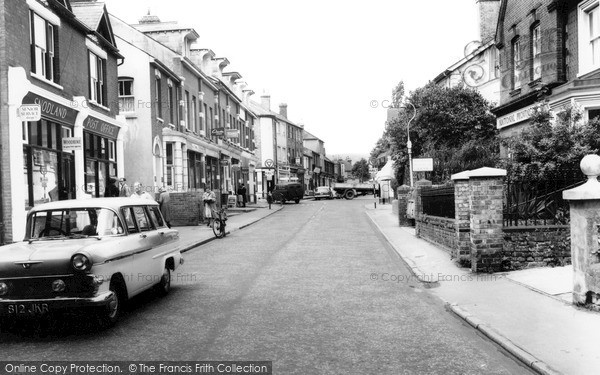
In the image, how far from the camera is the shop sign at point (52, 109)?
14658mm

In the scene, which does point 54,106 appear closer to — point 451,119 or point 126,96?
point 126,96

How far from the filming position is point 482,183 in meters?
10.1

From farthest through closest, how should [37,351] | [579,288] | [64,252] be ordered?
[579,288] → [64,252] → [37,351]

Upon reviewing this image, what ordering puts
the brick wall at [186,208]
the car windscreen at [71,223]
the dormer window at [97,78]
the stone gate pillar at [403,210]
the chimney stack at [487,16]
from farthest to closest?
the chimney stack at [487,16], the brick wall at [186,208], the stone gate pillar at [403,210], the dormer window at [97,78], the car windscreen at [71,223]

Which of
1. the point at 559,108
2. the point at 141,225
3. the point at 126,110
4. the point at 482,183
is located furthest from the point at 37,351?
the point at 126,110

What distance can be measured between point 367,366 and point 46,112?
44.8 ft

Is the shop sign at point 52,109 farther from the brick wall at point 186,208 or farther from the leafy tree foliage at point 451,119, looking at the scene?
the leafy tree foliage at point 451,119

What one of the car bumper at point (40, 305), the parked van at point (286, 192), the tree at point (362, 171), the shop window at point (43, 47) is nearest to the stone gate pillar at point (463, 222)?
the car bumper at point (40, 305)

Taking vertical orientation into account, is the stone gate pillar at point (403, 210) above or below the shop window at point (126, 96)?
→ below

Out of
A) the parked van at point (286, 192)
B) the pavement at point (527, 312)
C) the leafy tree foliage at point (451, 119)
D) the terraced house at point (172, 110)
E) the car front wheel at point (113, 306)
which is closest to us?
the pavement at point (527, 312)

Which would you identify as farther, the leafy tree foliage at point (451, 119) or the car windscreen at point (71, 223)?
the leafy tree foliage at point (451, 119)

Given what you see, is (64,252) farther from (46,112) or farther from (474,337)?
(46,112)

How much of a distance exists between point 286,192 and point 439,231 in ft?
112

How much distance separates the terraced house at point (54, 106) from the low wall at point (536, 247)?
11.4m
